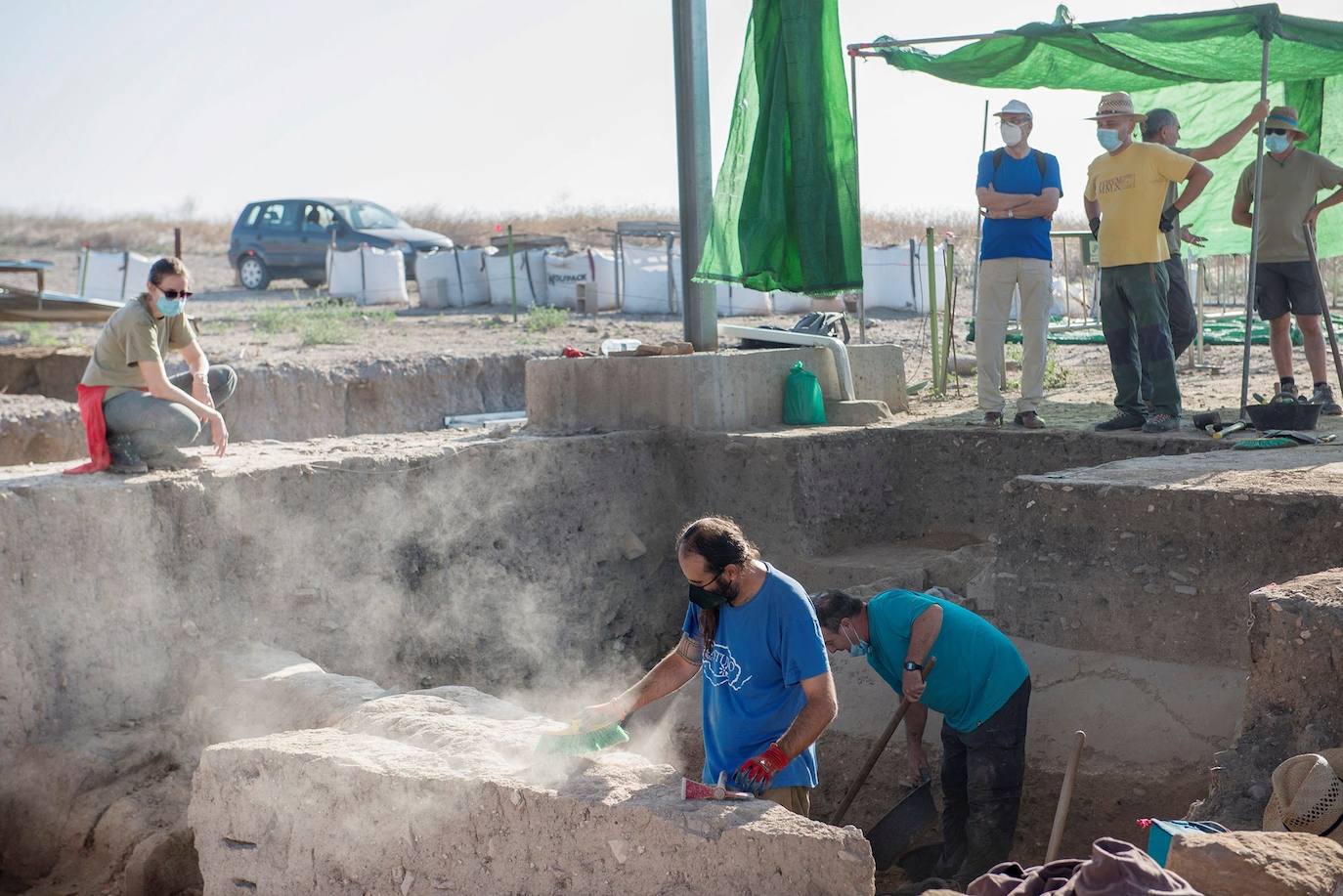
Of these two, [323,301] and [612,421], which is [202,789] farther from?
[323,301]

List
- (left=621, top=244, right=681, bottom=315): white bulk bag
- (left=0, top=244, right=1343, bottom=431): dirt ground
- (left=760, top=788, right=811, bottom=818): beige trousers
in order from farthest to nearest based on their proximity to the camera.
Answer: (left=621, top=244, right=681, bottom=315): white bulk bag < (left=0, top=244, right=1343, bottom=431): dirt ground < (left=760, top=788, right=811, bottom=818): beige trousers

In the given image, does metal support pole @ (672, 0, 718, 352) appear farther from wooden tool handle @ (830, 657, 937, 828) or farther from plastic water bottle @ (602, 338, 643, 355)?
wooden tool handle @ (830, 657, 937, 828)

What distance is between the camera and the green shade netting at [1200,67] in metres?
7.24

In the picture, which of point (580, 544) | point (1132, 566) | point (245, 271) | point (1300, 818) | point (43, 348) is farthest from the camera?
point (245, 271)

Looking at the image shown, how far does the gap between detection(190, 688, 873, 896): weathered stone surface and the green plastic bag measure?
3946 mm

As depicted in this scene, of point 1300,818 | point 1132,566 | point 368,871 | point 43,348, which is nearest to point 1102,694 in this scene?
point 1132,566

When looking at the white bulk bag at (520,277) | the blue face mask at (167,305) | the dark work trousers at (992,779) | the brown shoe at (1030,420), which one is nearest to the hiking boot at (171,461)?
the blue face mask at (167,305)

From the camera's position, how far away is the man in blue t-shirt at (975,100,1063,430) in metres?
7.58

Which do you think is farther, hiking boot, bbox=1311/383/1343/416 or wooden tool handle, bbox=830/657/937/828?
hiking boot, bbox=1311/383/1343/416

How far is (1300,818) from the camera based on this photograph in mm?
3799

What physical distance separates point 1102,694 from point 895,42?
173 inches

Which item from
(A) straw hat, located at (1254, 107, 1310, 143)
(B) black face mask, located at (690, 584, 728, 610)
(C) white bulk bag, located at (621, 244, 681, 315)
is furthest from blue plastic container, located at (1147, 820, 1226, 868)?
(C) white bulk bag, located at (621, 244, 681, 315)

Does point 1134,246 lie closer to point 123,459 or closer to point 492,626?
point 492,626

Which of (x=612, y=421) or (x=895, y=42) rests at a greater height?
(x=895, y=42)
